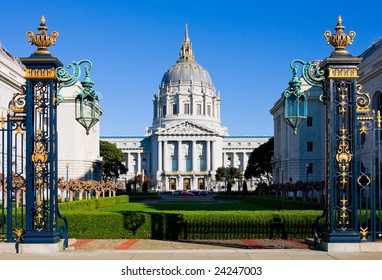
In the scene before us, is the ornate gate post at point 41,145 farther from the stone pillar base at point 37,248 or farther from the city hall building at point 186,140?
the city hall building at point 186,140

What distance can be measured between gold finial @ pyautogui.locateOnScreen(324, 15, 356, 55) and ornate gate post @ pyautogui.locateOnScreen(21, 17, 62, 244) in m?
7.55

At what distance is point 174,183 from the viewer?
141 meters

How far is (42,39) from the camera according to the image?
14406 mm

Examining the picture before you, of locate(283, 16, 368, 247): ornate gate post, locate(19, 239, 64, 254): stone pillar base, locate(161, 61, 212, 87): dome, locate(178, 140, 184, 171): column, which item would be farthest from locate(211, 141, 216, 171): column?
locate(19, 239, 64, 254): stone pillar base

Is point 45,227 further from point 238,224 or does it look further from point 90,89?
point 238,224

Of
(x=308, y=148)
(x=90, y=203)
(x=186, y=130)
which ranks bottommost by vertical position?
(x=90, y=203)

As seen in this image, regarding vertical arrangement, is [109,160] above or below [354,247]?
above

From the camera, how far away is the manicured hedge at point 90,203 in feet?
Result: 101

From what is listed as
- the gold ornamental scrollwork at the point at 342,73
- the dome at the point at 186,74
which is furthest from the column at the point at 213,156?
the gold ornamental scrollwork at the point at 342,73

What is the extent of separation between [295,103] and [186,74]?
482ft

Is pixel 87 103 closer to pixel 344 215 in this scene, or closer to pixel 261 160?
pixel 344 215

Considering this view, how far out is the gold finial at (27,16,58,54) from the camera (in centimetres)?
1439

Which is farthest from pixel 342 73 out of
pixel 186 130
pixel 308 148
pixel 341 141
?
pixel 186 130

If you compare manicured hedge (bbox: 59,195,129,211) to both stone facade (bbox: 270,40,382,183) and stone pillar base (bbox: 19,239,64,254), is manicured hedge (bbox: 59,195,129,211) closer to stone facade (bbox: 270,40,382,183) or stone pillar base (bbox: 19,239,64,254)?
stone pillar base (bbox: 19,239,64,254)
